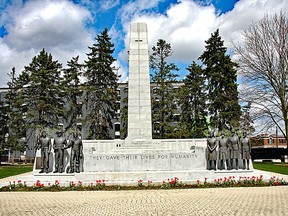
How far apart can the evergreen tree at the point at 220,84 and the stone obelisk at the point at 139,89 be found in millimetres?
14627

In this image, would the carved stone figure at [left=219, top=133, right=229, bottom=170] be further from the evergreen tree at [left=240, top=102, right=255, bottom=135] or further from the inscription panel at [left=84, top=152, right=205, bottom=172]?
the evergreen tree at [left=240, top=102, right=255, bottom=135]

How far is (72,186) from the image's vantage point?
11594 mm

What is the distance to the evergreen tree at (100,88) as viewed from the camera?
31391 millimetres

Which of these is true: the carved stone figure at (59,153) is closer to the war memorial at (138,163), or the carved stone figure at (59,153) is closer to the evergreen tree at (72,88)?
the war memorial at (138,163)

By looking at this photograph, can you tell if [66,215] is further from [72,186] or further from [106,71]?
[106,71]

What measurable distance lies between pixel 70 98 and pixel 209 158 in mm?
23676

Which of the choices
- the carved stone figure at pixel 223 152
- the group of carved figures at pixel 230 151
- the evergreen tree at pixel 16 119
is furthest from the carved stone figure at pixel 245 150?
the evergreen tree at pixel 16 119

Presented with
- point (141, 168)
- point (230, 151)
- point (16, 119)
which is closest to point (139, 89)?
point (141, 168)

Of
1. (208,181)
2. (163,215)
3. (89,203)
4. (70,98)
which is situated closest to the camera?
(163,215)

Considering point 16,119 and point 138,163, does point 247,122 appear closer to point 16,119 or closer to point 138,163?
point 138,163

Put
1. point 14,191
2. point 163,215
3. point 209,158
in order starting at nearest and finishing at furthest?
point 163,215 → point 14,191 → point 209,158

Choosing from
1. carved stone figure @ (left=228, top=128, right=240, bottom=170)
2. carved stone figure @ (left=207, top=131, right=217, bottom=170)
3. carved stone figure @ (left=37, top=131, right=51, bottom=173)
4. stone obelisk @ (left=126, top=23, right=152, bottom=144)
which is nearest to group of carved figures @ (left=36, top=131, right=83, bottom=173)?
carved stone figure @ (left=37, top=131, right=51, bottom=173)

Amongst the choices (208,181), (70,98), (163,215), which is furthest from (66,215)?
(70,98)

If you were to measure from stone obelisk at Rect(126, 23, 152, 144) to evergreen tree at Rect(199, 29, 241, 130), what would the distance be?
1463 centimetres
